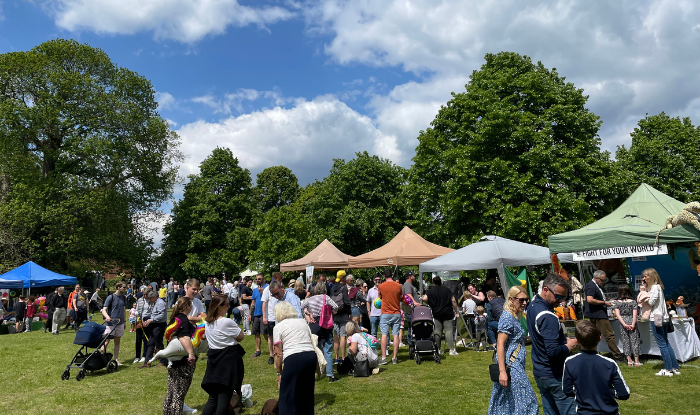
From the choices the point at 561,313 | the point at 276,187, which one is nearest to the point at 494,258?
the point at 561,313

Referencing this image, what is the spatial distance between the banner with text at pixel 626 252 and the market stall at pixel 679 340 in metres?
1.29

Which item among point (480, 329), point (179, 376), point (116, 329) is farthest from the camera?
point (480, 329)

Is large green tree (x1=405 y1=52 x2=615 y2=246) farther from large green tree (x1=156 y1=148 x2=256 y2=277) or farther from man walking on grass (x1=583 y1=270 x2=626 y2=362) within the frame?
large green tree (x1=156 y1=148 x2=256 y2=277)

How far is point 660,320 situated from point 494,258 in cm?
424

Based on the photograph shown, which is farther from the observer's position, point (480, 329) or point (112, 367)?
point (480, 329)

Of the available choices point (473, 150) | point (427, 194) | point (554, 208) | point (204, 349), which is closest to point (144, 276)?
point (427, 194)

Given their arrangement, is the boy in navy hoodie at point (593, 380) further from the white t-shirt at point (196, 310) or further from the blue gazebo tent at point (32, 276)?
the blue gazebo tent at point (32, 276)

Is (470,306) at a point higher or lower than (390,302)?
lower

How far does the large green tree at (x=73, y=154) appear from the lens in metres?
26.2

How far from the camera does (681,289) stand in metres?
11.8

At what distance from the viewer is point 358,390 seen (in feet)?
24.4

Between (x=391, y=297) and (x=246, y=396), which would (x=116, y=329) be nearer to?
(x=246, y=396)

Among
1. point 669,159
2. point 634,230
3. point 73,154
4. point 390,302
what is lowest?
point 390,302

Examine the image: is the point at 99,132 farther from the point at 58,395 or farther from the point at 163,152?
the point at 58,395
